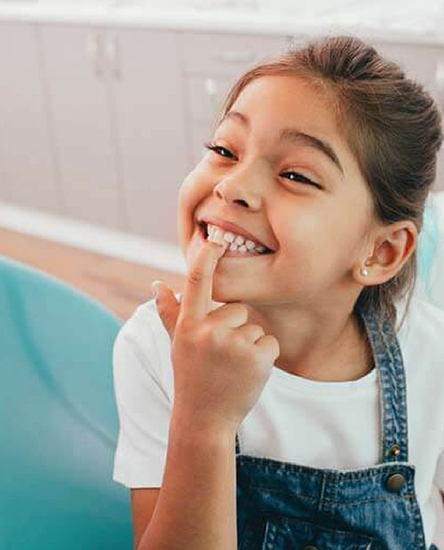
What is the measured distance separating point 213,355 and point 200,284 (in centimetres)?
7

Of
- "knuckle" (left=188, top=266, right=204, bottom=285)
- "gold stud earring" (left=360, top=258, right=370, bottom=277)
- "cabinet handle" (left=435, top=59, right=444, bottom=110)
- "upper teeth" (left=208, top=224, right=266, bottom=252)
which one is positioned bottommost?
"knuckle" (left=188, top=266, right=204, bottom=285)

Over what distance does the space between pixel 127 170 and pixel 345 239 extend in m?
2.66

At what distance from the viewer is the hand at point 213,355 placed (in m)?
0.91

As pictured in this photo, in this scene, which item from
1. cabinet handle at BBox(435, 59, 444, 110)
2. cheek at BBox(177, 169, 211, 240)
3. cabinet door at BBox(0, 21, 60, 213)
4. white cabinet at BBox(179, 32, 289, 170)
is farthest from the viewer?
cabinet door at BBox(0, 21, 60, 213)

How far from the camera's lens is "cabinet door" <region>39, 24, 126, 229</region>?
138 inches

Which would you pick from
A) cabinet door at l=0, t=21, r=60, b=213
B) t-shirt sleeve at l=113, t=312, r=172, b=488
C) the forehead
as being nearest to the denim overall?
t-shirt sleeve at l=113, t=312, r=172, b=488

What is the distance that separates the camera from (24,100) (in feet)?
12.6

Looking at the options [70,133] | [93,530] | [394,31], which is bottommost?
[93,530]

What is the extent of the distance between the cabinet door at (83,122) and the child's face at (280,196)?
2.52 meters

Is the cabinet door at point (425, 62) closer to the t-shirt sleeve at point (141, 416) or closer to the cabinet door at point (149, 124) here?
the cabinet door at point (149, 124)

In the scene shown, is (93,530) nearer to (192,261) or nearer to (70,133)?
(192,261)

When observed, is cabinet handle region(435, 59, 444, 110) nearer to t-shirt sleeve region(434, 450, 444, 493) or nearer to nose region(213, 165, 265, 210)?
t-shirt sleeve region(434, 450, 444, 493)

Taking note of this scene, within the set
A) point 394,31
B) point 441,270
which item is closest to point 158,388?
point 441,270

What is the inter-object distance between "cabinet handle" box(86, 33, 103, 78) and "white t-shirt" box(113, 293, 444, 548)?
2473 mm
